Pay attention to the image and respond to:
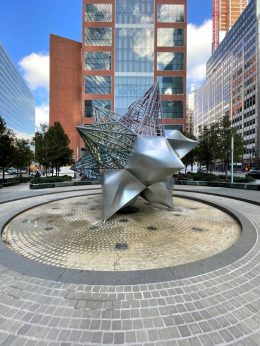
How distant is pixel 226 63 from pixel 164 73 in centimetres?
8261

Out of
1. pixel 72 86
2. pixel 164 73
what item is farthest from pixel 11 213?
pixel 72 86

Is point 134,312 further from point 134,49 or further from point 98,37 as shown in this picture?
point 98,37

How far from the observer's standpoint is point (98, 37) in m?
51.9

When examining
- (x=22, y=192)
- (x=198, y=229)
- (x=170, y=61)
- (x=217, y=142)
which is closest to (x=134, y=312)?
(x=198, y=229)

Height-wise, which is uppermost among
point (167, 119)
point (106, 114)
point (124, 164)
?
point (167, 119)

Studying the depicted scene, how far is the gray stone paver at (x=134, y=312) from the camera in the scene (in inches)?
123

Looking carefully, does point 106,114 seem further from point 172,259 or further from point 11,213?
point 172,259

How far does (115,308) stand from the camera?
3752mm

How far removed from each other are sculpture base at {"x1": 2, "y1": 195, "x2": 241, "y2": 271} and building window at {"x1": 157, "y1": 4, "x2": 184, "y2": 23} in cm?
Answer: 5675

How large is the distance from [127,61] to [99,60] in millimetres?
7006

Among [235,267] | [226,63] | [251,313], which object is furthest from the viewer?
[226,63]

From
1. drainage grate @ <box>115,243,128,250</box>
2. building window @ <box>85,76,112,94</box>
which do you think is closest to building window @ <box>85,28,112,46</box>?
building window @ <box>85,76,112,94</box>

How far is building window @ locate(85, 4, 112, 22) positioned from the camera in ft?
170

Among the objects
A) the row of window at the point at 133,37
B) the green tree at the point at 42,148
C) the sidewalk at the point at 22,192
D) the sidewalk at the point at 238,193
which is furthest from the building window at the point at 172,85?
the sidewalk at the point at 22,192
